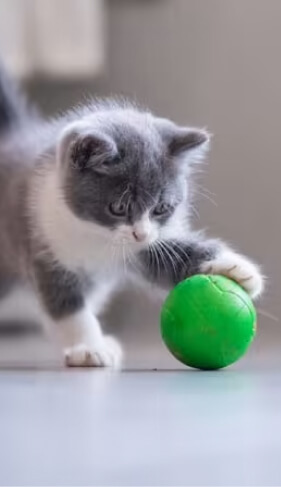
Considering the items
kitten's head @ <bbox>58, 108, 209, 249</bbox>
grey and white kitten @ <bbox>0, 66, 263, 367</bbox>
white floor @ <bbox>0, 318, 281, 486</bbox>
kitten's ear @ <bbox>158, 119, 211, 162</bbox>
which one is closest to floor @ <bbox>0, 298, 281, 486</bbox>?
white floor @ <bbox>0, 318, 281, 486</bbox>

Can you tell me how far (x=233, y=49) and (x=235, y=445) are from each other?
90.1 inches

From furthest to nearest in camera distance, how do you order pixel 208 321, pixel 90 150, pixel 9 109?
pixel 9 109, pixel 90 150, pixel 208 321

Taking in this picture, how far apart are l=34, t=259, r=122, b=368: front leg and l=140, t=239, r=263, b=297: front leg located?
4.8 inches

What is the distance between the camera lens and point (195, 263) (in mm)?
1714

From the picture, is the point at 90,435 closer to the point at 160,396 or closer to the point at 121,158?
the point at 160,396

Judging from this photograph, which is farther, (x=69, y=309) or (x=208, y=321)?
(x=69, y=309)

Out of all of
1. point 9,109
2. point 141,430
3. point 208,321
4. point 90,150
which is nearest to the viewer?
point 141,430

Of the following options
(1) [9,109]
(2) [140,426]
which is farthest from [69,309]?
(2) [140,426]

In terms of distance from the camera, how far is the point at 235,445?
103cm

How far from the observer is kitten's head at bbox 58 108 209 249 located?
Result: 1657 millimetres

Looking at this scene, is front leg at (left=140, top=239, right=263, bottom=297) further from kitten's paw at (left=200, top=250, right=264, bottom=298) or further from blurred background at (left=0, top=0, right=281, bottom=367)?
blurred background at (left=0, top=0, right=281, bottom=367)

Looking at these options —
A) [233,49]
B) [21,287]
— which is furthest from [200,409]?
[233,49]

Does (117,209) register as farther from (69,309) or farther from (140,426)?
(140,426)

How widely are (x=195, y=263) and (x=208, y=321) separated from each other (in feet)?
0.67
